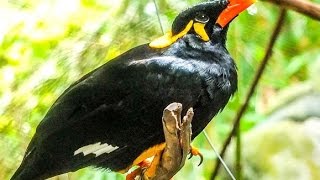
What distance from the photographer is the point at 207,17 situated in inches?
41.1

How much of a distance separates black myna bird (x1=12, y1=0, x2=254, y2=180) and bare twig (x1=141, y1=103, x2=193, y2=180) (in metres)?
0.03

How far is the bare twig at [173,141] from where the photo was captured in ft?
2.94

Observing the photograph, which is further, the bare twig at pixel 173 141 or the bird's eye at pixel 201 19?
the bird's eye at pixel 201 19

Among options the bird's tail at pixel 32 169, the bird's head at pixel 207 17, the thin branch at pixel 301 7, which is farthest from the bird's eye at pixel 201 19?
the bird's tail at pixel 32 169

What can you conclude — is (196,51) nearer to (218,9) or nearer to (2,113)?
(218,9)

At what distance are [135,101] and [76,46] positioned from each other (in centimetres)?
41

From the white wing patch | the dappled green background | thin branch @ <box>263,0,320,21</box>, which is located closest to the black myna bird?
the white wing patch

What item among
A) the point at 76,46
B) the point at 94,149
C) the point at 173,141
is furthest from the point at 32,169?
the point at 76,46

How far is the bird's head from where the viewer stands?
1.03 m

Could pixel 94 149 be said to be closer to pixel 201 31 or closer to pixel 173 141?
pixel 173 141

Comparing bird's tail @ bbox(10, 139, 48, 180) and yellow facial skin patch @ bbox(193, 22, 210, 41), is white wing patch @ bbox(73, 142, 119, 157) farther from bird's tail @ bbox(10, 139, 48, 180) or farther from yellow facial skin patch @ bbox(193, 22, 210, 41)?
yellow facial skin patch @ bbox(193, 22, 210, 41)

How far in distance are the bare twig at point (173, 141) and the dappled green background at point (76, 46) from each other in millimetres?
280

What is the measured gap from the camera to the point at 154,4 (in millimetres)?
1311

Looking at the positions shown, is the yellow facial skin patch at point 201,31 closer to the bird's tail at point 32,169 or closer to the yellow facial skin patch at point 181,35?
the yellow facial skin patch at point 181,35
